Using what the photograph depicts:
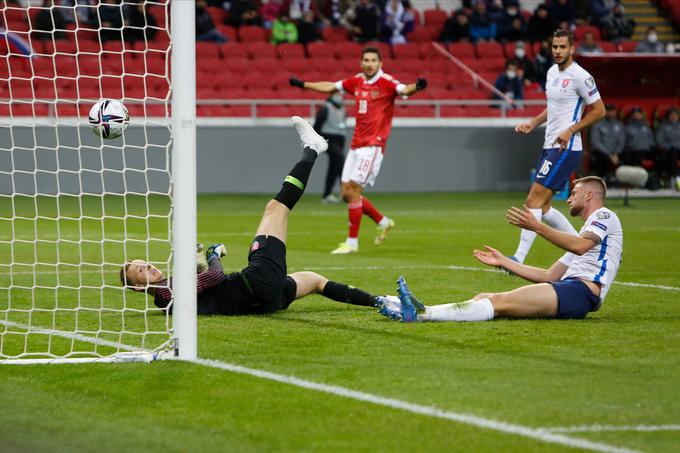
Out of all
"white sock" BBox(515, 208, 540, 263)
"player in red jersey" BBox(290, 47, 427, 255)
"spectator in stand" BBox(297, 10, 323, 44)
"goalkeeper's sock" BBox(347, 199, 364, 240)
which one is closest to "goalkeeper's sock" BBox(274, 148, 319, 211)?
"white sock" BBox(515, 208, 540, 263)

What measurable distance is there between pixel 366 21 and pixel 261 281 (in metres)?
21.7

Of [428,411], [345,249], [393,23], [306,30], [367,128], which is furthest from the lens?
[393,23]

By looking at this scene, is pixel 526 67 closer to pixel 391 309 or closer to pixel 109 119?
pixel 391 309

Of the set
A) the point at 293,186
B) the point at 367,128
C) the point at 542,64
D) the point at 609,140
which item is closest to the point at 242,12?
the point at 542,64

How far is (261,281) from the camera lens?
8586 mm

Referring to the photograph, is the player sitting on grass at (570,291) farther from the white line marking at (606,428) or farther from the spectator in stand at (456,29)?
the spectator in stand at (456,29)

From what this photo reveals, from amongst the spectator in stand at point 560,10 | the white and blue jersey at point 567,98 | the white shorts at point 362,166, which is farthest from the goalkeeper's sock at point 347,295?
the spectator in stand at point 560,10

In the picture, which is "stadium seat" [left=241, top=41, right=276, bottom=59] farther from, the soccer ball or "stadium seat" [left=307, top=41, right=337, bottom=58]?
the soccer ball

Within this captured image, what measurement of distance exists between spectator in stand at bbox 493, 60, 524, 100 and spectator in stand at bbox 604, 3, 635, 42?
4638mm

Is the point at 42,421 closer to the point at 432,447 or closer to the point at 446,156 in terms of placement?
the point at 432,447

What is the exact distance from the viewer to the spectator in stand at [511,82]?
91.9 feet

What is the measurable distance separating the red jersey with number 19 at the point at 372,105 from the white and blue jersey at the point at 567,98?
311 centimetres

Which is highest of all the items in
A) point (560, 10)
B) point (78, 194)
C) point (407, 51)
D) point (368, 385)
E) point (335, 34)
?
point (368, 385)

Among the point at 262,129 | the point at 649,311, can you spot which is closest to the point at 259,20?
the point at 262,129
